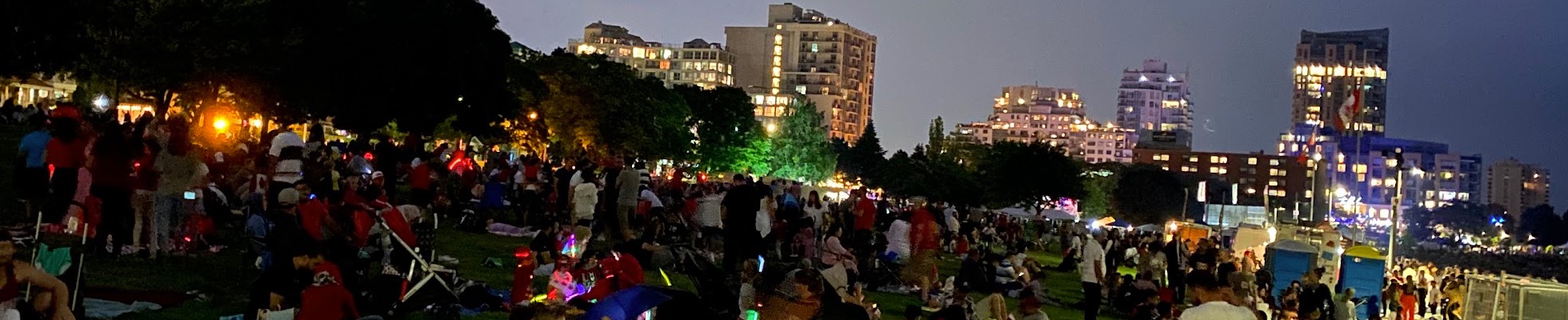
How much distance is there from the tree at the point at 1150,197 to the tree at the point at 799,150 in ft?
85.7

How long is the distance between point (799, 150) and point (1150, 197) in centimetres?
3079

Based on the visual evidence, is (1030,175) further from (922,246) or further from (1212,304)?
(1212,304)

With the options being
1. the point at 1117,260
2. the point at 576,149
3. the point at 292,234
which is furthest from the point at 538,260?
the point at 576,149

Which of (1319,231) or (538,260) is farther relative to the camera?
(1319,231)

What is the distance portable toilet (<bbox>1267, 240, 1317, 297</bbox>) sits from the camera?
24531 mm

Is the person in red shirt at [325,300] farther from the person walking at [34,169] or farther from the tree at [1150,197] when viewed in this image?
the tree at [1150,197]

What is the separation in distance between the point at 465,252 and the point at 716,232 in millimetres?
4048

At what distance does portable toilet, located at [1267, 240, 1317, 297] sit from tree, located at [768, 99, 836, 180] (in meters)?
90.3

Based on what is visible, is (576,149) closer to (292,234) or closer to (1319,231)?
(1319,231)

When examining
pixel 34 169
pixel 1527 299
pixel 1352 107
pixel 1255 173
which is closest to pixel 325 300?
pixel 34 169

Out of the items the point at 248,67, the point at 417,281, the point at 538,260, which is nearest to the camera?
the point at 417,281

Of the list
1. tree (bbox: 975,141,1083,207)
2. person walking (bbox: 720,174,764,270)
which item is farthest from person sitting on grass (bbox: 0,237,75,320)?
tree (bbox: 975,141,1083,207)

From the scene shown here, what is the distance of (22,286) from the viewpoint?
27.3 ft

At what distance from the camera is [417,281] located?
1253cm
